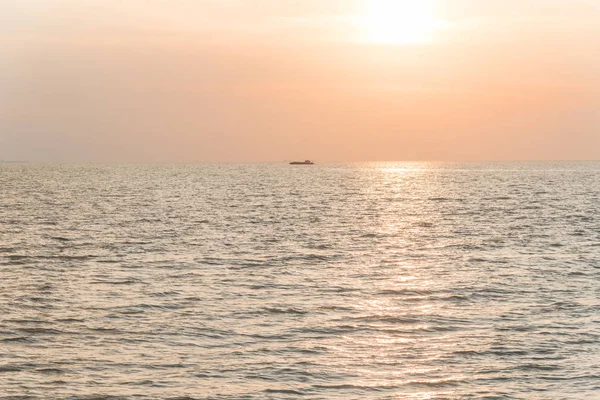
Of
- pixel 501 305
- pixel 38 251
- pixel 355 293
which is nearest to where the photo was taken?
pixel 501 305

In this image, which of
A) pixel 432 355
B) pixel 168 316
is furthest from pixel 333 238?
pixel 432 355

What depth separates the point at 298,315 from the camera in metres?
27.3

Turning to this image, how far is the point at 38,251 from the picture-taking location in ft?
148

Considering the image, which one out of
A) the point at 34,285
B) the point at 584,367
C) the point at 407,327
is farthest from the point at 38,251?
the point at 584,367

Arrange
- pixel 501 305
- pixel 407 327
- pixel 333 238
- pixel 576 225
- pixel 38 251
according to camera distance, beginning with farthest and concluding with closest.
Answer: pixel 576 225 → pixel 333 238 → pixel 38 251 → pixel 501 305 → pixel 407 327

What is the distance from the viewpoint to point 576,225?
6350cm

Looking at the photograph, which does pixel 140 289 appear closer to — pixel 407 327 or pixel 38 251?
pixel 407 327

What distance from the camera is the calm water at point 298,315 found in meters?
19.9

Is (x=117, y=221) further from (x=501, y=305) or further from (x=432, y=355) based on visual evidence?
(x=432, y=355)

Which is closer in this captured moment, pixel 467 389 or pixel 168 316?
pixel 467 389

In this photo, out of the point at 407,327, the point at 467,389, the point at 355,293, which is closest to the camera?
the point at 467,389

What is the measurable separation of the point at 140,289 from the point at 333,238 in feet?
77.0

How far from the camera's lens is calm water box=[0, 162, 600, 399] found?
65.4 ft

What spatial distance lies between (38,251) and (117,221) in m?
21.3
